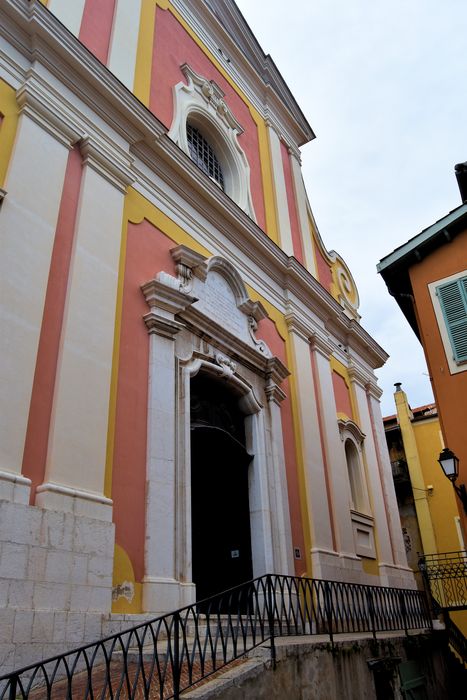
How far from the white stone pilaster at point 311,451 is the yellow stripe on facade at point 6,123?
6.68 m

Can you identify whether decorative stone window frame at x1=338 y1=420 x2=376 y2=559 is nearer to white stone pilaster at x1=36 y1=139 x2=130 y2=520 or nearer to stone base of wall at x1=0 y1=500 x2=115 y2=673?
white stone pilaster at x1=36 y1=139 x2=130 y2=520

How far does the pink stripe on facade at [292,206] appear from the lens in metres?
14.0

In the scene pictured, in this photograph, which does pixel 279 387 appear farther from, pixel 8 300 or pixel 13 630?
pixel 13 630

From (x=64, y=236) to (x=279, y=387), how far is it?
4.93 m

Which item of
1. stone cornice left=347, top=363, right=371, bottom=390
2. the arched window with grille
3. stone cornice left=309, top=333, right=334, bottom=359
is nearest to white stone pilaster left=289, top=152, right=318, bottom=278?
stone cornice left=309, top=333, right=334, bottom=359

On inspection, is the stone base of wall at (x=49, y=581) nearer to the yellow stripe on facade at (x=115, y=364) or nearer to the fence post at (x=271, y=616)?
the yellow stripe on facade at (x=115, y=364)

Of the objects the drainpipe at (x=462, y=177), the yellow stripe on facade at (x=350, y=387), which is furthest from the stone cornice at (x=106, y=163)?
the yellow stripe on facade at (x=350, y=387)

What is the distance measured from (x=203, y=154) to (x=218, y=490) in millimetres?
6587

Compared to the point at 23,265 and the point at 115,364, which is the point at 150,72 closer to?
the point at 23,265

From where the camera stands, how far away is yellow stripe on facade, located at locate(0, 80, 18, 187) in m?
6.50

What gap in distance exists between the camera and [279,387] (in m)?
10.5

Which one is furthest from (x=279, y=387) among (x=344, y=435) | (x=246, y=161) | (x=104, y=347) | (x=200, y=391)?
(x=246, y=161)

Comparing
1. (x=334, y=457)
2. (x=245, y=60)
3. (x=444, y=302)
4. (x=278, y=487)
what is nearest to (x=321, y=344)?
(x=334, y=457)

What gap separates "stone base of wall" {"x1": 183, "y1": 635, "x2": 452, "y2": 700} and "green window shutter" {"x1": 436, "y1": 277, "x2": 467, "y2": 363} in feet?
15.8
